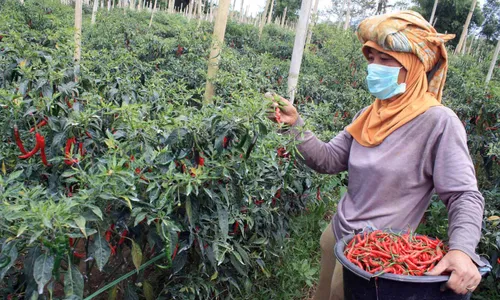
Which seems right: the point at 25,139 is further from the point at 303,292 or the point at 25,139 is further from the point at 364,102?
the point at 364,102

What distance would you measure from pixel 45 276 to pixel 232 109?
0.91m

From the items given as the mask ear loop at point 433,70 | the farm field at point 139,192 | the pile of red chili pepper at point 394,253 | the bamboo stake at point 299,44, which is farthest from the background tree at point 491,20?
the pile of red chili pepper at point 394,253

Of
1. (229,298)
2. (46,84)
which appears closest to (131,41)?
(46,84)

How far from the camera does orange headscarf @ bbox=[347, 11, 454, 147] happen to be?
1.74 m

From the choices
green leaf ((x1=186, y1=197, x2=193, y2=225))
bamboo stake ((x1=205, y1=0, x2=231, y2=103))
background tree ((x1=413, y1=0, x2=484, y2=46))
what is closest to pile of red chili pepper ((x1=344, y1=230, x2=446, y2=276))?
green leaf ((x1=186, y1=197, x2=193, y2=225))

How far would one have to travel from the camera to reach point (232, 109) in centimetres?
173

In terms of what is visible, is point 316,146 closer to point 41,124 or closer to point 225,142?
point 225,142

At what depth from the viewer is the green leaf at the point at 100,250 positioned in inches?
55.1

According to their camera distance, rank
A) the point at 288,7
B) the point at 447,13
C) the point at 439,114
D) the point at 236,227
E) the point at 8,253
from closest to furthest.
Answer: the point at 8,253
the point at 439,114
the point at 236,227
the point at 447,13
the point at 288,7

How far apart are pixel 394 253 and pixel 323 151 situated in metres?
0.71

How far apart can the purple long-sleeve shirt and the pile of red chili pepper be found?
91 millimetres

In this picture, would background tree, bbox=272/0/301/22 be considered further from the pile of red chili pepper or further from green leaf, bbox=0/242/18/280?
green leaf, bbox=0/242/18/280

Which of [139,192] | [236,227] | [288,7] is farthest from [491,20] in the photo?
[139,192]

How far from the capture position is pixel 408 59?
5.83 feet
